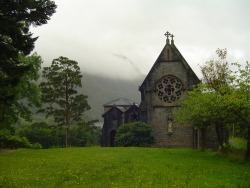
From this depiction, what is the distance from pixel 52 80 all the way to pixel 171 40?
20.5m

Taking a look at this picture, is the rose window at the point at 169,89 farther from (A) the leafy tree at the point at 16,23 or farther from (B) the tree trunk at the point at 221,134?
(A) the leafy tree at the point at 16,23

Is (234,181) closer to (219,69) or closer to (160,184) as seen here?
(160,184)

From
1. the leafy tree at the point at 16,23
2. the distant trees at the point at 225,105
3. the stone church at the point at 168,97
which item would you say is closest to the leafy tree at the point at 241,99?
the distant trees at the point at 225,105

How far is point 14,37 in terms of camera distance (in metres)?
19.7

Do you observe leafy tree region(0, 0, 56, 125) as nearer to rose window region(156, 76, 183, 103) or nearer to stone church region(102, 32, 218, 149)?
stone church region(102, 32, 218, 149)

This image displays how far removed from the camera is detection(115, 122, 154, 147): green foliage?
5359 cm

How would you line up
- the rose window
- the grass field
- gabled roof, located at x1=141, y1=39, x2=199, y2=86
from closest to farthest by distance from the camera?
1. the grass field
2. the rose window
3. gabled roof, located at x1=141, y1=39, x2=199, y2=86

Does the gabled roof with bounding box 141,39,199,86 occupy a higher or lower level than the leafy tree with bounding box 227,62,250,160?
higher

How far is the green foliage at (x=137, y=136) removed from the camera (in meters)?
53.6

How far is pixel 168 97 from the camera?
58812 mm

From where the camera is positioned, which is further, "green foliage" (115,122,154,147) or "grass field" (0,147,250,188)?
"green foliage" (115,122,154,147)

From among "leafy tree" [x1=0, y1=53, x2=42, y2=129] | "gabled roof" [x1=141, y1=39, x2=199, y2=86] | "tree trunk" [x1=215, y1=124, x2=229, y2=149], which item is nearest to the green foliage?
"gabled roof" [x1=141, y1=39, x2=199, y2=86]

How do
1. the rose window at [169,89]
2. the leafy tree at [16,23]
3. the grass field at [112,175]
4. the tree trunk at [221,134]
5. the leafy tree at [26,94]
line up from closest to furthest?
the grass field at [112,175] → the leafy tree at [16,23] → the tree trunk at [221,134] → the leafy tree at [26,94] → the rose window at [169,89]

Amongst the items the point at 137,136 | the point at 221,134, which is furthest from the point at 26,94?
the point at 221,134
